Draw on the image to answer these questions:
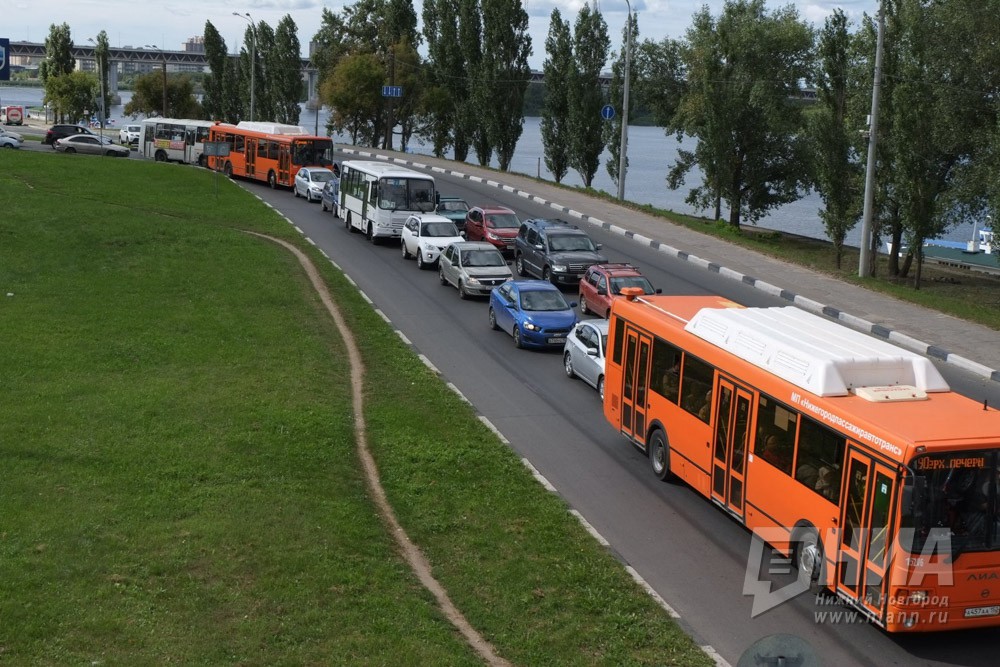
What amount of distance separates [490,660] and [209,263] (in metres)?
22.1

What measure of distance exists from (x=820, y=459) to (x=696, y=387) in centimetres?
312

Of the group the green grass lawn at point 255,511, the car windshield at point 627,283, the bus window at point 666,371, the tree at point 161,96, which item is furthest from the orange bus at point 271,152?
the tree at point 161,96

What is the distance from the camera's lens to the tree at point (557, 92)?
59.8 meters

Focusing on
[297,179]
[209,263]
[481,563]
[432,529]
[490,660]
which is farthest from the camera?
[297,179]

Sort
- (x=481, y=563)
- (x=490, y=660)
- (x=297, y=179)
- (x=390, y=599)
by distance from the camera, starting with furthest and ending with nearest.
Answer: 1. (x=297, y=179)
2. (x=481, y=563)
3. (x=390, y=599)
4. (x=490, y=660)

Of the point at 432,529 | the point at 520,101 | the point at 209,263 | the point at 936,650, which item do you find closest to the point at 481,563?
the point at 432,529

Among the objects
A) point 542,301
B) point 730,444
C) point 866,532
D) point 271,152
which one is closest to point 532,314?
point 542,301

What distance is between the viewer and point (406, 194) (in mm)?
36344

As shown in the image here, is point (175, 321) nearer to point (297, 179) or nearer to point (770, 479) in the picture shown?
point (770, 479)

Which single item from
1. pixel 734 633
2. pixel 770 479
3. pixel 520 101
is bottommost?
pixel 734 633

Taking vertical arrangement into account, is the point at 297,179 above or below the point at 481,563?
above

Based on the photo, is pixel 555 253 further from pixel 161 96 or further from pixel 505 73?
pixel 161 96

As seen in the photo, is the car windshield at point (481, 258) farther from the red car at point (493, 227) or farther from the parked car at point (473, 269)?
the red car at point (493, 227)

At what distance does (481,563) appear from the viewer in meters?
12.2
